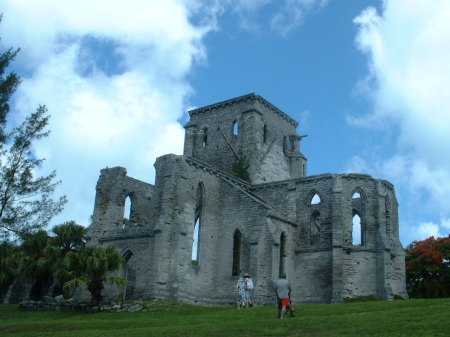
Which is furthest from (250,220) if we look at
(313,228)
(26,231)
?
(26,231)

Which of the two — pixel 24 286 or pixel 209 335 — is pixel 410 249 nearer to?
pixel 24 286

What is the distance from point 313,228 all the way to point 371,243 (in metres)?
4.17

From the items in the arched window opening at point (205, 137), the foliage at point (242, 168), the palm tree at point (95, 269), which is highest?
the arched window opening at point (205, 137)

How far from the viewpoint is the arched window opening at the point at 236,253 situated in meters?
35.4

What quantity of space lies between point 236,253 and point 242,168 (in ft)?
31.6

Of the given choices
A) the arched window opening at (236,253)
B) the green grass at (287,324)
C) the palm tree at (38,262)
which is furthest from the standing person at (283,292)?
the palm tree at (38,262)

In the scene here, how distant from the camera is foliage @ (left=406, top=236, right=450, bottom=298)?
139 ft

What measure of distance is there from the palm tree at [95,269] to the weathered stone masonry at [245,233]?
3.04 m

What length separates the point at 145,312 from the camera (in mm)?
28312

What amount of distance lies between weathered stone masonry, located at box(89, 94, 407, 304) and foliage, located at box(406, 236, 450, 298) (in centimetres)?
639

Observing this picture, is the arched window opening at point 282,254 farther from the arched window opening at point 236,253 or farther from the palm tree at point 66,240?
the palm tree at point 66,240

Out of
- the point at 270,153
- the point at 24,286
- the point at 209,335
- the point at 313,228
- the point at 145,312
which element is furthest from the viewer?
the point at 270,153

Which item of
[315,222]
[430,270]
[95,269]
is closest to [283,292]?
[95,269]

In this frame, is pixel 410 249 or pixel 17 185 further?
pixel 410 249
